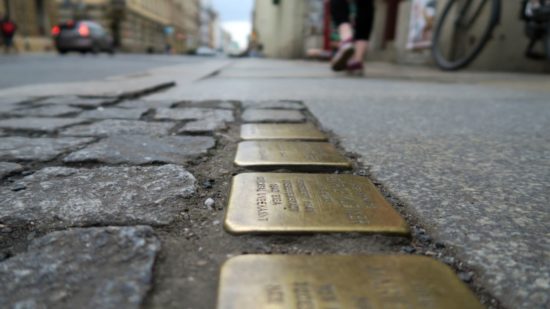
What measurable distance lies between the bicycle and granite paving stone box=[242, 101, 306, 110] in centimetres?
293

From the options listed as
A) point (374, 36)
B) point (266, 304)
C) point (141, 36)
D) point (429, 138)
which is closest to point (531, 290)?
point (266, 304)

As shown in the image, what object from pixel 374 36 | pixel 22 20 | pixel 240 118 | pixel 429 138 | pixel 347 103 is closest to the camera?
pixel 429 138

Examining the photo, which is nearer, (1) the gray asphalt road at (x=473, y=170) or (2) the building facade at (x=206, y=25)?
(1) the gray asphalt road at (x=473, y=170)

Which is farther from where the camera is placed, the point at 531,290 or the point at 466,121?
the point at 466,121

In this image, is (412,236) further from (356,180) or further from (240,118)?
(240,118)

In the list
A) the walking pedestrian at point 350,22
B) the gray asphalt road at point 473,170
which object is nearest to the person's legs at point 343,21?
the walking pedestrian at point 350,22

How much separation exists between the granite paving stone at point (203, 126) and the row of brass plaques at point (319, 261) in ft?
1.65

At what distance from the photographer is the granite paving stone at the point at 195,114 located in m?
1.90

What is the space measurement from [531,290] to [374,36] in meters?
10.3

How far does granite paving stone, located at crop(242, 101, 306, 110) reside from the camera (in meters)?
2.28

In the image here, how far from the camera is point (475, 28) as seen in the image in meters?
5.76

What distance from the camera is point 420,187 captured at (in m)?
0.98

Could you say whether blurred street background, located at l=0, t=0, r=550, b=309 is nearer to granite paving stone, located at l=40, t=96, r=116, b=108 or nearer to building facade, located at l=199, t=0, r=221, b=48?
granite paving stone, located at l=40, t=96, r=116, b=108

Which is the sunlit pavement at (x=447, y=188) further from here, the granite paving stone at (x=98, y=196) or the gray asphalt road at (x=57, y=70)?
the gray asphalt road at (x=57, y=70)
